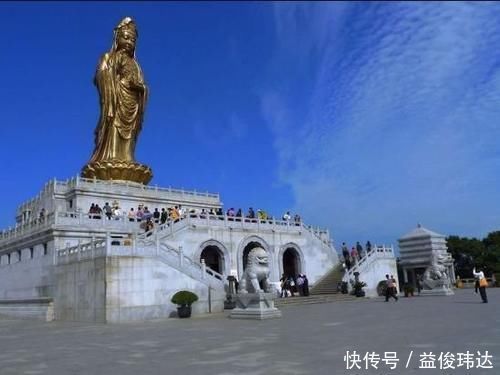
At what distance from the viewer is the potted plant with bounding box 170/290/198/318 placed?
67.9 feet

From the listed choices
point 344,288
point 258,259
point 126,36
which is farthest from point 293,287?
point 126,36

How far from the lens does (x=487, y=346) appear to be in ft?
30.5

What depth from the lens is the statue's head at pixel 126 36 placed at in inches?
1598

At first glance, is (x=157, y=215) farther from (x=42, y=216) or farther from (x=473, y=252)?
(x=473, y=252)

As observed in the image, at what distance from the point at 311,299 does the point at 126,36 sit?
26.2 meters

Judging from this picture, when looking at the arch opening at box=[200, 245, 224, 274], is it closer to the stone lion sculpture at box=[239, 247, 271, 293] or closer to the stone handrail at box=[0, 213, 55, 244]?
the stone handrail at box=[0, 213, 55, 244]

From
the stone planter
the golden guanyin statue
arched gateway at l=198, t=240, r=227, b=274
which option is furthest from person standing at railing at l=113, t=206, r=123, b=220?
the stone planter

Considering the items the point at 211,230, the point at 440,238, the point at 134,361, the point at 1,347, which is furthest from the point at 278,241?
the point at 134,361

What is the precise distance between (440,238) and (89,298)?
24.5m

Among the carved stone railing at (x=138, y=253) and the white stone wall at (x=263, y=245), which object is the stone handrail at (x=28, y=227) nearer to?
the carved stone railing at (x=138, y=253)

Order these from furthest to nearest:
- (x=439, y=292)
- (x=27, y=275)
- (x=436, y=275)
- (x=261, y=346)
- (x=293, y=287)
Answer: (x=293, y=287)
(x=27, y=275)
(x=436, y=275)
(x=439, y=292)
(x=261, y=346)

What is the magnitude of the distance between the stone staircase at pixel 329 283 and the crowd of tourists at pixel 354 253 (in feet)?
2.30

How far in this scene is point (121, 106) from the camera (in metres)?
39.5

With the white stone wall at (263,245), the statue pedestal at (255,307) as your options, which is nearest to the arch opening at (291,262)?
the white stone wall at (263,245)
